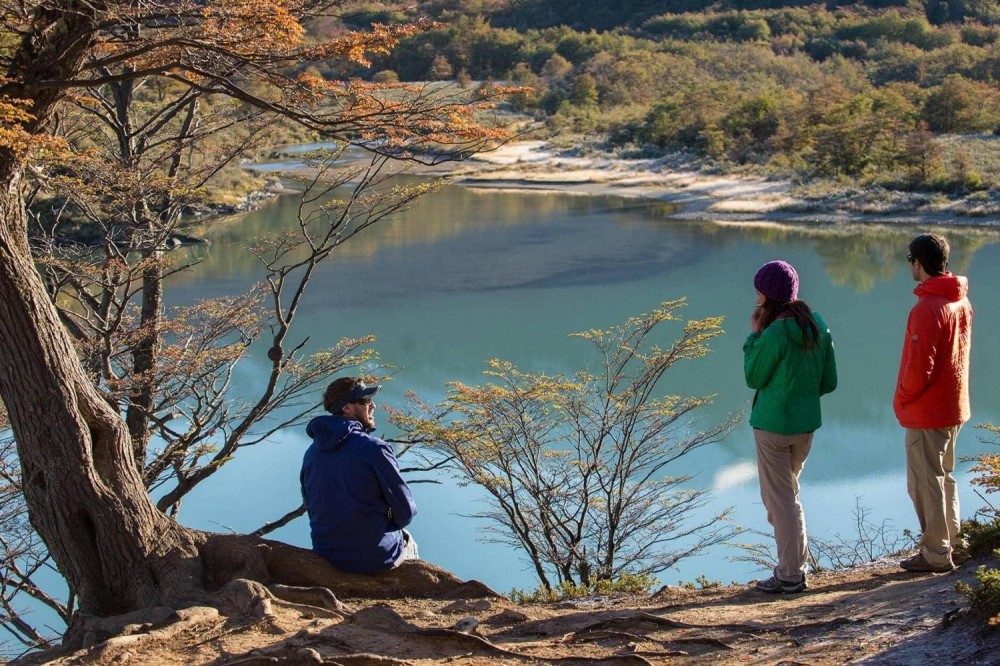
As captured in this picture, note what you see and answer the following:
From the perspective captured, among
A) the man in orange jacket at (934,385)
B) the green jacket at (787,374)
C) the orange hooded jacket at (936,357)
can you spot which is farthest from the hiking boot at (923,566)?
the green jacket at (787,374)

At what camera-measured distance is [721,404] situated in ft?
35.1

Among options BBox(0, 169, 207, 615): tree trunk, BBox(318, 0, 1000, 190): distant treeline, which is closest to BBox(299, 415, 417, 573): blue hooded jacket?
BBox(0, 169, 207, 615): tree trunk

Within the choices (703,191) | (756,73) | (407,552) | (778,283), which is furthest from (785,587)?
(756,73)

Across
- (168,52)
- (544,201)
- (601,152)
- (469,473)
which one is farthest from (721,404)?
(601,152)

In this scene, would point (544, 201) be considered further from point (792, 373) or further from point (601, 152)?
point (792, 373)

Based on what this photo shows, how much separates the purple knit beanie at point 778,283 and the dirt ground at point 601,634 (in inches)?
36.7

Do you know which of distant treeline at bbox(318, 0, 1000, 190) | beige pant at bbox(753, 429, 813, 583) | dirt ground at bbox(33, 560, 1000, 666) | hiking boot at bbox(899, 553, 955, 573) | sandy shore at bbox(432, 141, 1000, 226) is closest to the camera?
dirt ground at bbox(33, 560, 1000, 666)

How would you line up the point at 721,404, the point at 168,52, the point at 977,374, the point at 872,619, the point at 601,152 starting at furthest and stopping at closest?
the point at 601,152 < the point at 977,374 < the point at 721,404 < the point at 168,52 < the point at 872,619

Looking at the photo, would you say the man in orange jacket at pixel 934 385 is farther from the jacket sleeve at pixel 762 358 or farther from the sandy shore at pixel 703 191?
the sandy shore at pixel 703 191

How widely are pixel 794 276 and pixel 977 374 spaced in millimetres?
9632

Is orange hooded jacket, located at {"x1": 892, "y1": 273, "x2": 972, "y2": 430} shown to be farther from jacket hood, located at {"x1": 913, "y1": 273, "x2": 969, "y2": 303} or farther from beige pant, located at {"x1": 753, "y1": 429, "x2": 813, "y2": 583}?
beige pant, located at {"x1": 753, "y1": 429, "x2": 813, "y2": 583}

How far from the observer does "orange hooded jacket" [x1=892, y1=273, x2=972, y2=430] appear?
3.33 meters

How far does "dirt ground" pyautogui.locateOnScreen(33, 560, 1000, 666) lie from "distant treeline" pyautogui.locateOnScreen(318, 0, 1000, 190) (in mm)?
3264

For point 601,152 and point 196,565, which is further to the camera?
point 601,152
